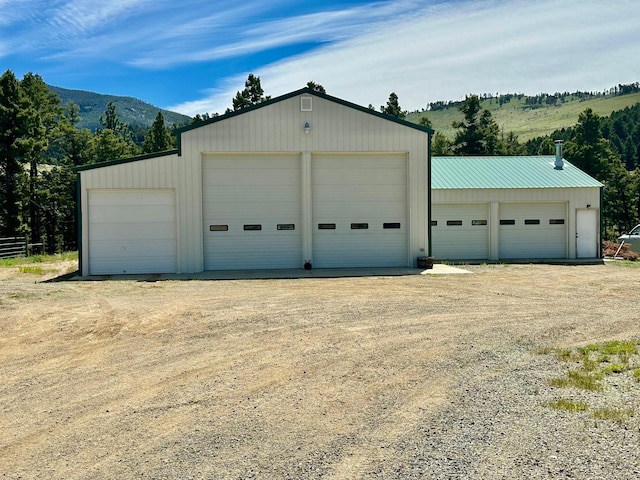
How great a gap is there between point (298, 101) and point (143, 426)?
1484 centimetres

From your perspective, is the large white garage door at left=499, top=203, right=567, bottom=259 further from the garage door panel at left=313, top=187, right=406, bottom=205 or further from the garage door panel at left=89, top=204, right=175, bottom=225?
the garage door panel at left=89, top=204, right=175, bottom=225

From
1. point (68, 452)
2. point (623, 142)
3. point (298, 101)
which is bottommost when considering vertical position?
point (68, 452)

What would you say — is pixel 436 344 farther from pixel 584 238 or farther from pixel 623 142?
pixel 623 142

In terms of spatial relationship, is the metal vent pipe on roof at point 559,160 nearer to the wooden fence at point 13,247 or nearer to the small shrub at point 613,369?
the small shrub at point 613,369

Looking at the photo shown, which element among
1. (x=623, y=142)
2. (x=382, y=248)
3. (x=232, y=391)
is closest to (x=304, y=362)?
(x=232, y=391)

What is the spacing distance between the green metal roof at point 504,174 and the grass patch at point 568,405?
1749 centimetres

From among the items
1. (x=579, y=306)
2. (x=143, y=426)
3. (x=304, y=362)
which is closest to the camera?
(x=143, y=426)

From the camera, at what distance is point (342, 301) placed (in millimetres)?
12141

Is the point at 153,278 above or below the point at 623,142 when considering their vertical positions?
below

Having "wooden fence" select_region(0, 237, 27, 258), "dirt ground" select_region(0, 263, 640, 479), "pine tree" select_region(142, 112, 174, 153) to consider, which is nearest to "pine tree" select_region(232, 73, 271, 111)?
"pine tree" select_region(142, 112, 174, 153)

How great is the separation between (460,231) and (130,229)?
39.5ft

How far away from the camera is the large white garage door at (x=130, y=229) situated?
18188 mm

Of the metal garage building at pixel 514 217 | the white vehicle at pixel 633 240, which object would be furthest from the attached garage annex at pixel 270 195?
the white vehicle at pixel 633 240

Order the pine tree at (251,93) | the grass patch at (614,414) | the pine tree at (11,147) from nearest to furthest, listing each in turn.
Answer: the grass patch at (614,414) < the pine tree at (11,147) < the pine tree at (251,93)
